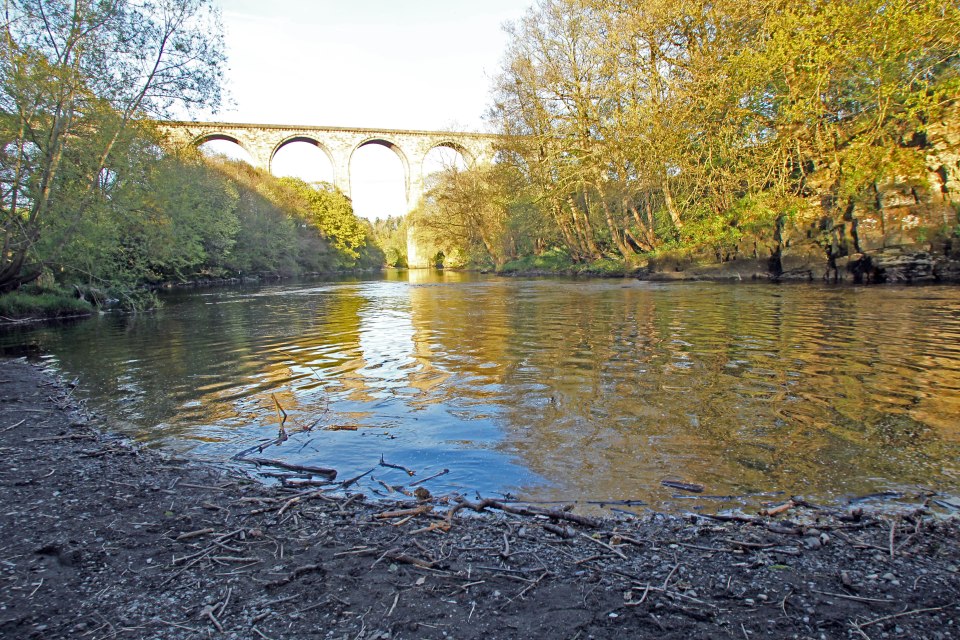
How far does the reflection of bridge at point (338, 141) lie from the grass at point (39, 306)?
1767 inches

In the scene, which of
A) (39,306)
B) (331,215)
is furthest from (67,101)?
(331,215)

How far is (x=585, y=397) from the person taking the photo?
596 centimetres


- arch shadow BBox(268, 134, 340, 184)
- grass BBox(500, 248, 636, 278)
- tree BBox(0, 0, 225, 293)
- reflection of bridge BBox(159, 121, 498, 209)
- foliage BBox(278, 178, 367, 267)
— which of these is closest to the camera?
tree BBox(0, 0, 225, 293)

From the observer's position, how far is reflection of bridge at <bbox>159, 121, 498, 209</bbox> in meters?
60.3

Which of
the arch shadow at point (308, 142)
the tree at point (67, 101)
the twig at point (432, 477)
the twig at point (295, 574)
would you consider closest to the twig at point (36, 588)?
the twig at point (295, 574)

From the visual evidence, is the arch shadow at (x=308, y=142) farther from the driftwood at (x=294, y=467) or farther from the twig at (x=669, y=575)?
the twig at (x=669, y=575)

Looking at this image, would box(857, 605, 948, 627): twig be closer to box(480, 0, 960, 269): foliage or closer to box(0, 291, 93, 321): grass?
box(480, 0, 960, 269): foliage

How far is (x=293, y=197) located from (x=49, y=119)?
49.4 meters

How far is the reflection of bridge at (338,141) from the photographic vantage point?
60312 millimetres

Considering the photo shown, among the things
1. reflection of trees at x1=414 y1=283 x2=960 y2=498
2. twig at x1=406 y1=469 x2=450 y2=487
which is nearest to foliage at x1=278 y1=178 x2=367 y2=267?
reflection of trees at x1=414 y1=283 x2=960 y2=498

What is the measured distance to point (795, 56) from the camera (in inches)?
709

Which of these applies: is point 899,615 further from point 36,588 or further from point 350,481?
point 36,588

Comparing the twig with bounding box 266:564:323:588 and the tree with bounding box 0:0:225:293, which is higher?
the tree with bounding box 0:0:225:293

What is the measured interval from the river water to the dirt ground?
0.58 m
